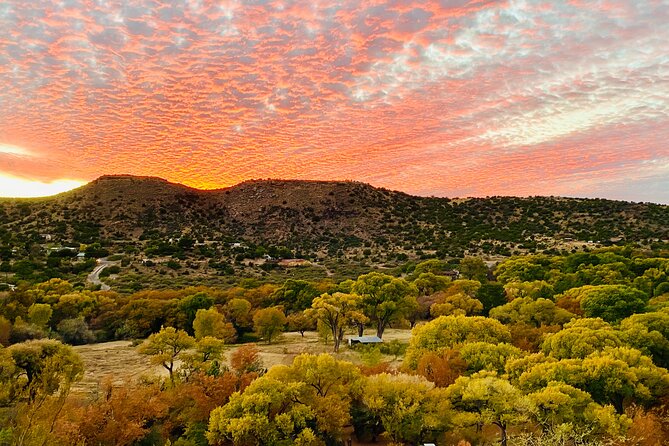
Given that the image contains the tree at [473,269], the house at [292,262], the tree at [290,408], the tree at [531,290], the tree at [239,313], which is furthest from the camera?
the house at [292,262]

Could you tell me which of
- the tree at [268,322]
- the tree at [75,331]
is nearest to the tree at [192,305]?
the tree at [268,322]

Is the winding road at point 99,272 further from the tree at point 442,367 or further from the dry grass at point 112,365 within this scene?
the tree at point 442,367

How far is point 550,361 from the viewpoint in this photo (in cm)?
2992

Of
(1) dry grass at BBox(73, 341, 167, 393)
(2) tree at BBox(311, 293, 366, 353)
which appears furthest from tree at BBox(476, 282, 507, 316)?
(1) dry grass at BBox(73, 341, 167, 393)

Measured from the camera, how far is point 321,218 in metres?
129

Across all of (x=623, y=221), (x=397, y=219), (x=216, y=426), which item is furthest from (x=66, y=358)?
(x=623, y=221)

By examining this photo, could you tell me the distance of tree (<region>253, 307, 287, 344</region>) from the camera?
50.9 m

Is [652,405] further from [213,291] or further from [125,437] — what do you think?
[213,291]

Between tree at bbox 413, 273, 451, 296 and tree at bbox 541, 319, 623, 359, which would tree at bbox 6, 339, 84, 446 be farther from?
tree at bbox 413, 273, 451, 296

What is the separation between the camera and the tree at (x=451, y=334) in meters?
36.0

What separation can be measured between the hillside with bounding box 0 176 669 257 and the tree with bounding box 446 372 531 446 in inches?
2985

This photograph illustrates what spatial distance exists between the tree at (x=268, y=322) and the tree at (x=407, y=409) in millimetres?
27043

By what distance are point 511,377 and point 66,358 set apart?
28.8 metres

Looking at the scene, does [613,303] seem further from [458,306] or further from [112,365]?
[112,365]
